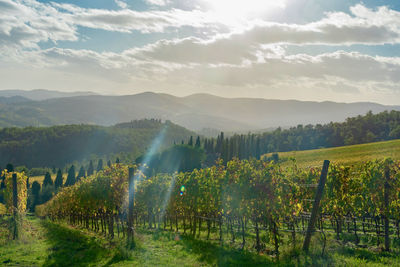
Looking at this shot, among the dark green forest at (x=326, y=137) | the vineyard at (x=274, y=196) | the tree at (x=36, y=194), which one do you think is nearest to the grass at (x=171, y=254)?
the vineyard at (x=274, y=196)

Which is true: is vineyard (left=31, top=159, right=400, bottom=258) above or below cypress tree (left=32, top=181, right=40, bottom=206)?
above

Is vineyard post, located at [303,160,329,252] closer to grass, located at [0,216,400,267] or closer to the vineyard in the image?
the vineyard

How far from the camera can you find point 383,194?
54.3 ft

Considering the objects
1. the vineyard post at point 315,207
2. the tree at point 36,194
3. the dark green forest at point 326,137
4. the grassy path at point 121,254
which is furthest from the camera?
the dark green forest at point 326,137

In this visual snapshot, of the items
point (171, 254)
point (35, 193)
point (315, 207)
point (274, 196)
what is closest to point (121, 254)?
point (171, 254)

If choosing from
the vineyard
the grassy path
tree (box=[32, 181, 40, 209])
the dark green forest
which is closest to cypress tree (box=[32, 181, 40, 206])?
tree (box=[32, 181, 40, 209])

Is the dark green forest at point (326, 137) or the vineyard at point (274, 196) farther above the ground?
the dark green forest at point (326, 137)

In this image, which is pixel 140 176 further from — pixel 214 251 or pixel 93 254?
pixel 214 251

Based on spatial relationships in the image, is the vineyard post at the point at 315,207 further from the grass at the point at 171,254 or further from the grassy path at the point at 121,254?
the grassy path at the point at 121,254

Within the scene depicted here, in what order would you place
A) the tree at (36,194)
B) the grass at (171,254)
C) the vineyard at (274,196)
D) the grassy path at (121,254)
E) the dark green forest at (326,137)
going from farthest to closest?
the dark green forest at (326,137), the tree at (36,194), the vineyard at (274,196), the grassy path at (121,254), the grass at (171,254)

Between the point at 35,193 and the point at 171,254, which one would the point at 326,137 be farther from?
the point at 171,254

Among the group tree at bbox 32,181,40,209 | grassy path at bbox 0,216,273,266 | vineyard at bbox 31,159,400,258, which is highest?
vineyard at bbox 31,159,400,258

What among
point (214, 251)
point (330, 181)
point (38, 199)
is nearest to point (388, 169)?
point (330, 181)

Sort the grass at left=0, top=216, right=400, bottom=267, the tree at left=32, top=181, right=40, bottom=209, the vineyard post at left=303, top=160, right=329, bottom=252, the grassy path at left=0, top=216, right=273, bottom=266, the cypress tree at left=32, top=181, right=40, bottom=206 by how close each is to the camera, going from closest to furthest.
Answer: the grass at left=0, top=216, right=400, bottom=267 < the vineyard post at left=303, top=160, right=329, bottom=252 < the grassy path at left=0, top=216, right=273, bottom=266 < the tree at left=32, top=181, right=40, bottom=209 < the cypress tree at left=32, top=181, right=40, bottom=206
